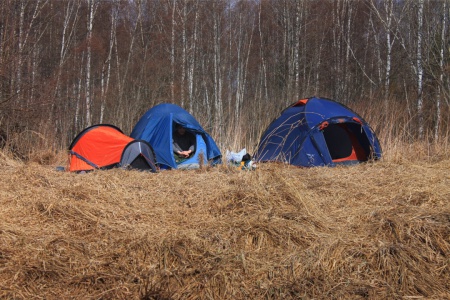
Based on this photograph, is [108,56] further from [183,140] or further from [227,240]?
[227,240]

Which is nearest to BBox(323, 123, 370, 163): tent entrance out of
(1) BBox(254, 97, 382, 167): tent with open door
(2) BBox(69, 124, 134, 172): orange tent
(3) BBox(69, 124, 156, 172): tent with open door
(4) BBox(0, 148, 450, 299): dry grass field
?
(1) BBox(254, 97, 382, 167): tent with open door

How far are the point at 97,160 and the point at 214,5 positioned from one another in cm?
1137

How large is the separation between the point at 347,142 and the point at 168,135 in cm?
372

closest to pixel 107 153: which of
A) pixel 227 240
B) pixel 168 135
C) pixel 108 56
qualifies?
pixel 168 135

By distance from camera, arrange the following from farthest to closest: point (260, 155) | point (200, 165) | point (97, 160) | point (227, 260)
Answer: point (260, 155), point (200, 165), point (97, 160), point (227, 260)

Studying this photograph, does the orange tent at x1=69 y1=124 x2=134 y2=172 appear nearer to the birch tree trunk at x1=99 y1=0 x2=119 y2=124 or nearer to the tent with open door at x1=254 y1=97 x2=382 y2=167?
the tent with open door at x1=254 y1=97 x2=382 y2=167

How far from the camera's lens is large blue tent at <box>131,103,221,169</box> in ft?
30.0

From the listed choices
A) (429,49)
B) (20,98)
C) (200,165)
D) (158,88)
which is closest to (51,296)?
(200,165)

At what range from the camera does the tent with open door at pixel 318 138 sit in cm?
849

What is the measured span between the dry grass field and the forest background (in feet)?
16.0

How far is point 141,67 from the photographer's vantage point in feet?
60.5

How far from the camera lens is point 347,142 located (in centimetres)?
941

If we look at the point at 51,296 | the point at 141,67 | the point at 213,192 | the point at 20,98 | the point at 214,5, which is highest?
the point at 214,5

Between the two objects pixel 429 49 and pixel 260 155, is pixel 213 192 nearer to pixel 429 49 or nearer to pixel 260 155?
pixel 260 155
